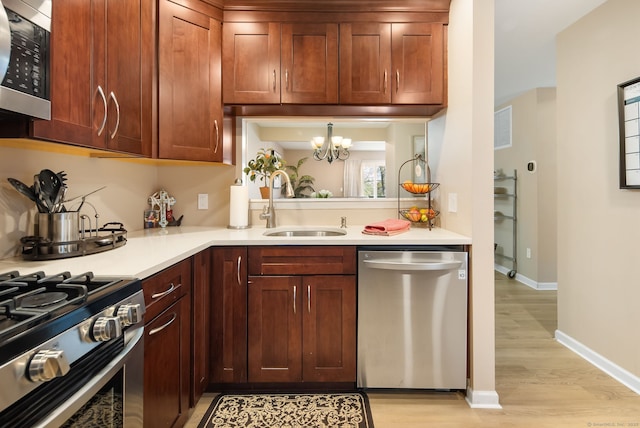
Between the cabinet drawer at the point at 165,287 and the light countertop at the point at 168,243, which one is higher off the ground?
the light countertop at the point at 168,243

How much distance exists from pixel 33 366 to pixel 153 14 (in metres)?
1.92

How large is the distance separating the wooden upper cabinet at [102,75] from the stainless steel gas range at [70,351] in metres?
0.63

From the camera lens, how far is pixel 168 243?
1.77m

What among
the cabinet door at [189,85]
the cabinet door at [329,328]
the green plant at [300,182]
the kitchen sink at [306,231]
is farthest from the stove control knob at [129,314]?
the green plant at [300,182]

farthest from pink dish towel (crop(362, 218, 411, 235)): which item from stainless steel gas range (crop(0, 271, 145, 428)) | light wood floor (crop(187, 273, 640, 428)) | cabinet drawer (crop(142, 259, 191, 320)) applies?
stainless steel gas range (crop(0, 271, 145, 428))

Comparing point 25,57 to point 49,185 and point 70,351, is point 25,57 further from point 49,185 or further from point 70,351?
point 70,351

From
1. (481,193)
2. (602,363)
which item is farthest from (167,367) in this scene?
(602,363)

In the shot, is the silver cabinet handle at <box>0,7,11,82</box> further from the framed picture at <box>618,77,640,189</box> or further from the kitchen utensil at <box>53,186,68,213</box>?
the framed picture at <box>618,77,640,189</box>

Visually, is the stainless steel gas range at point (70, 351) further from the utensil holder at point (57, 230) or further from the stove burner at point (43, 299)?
the utensil holder at point (57, 230)

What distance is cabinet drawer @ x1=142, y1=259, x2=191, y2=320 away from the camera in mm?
1280

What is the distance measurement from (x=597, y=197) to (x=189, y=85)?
9.44 feet

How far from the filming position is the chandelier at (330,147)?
8.70 ft

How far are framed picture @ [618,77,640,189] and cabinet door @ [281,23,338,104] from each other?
1.82m

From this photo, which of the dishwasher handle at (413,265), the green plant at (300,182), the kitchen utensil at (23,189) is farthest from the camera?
the green plant at (300,182)
